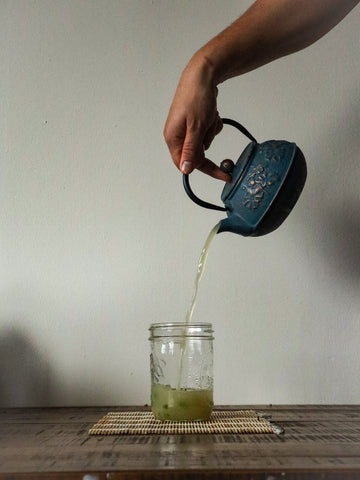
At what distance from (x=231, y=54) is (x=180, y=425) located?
67 centimetres

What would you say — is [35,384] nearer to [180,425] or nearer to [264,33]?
[180,425]

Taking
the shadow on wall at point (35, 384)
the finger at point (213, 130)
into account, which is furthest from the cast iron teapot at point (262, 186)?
the shadow on wall at point (35, 384)

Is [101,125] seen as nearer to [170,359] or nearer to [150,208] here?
[150,208]

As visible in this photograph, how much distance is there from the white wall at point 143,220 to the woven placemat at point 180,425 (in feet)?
0.97

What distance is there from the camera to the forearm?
1005 mm

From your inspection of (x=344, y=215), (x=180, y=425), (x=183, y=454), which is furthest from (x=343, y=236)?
(x=183, y=454)

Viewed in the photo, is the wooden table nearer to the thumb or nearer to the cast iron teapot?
the cast iron teapot

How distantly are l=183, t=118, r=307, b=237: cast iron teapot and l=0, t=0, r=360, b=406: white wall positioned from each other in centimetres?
32

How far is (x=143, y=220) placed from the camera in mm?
1360

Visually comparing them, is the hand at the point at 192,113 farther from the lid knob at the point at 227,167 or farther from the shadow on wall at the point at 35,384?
the shadow on wall at the point at 35,384

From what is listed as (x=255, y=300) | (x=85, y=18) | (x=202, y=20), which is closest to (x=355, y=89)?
(x=202, y=20)

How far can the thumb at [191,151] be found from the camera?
996mm

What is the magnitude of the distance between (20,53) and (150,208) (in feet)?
1.74

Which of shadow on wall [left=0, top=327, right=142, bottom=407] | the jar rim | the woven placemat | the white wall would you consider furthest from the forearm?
shadow on wall [left=0, top=327, right=142, bottom=407]
